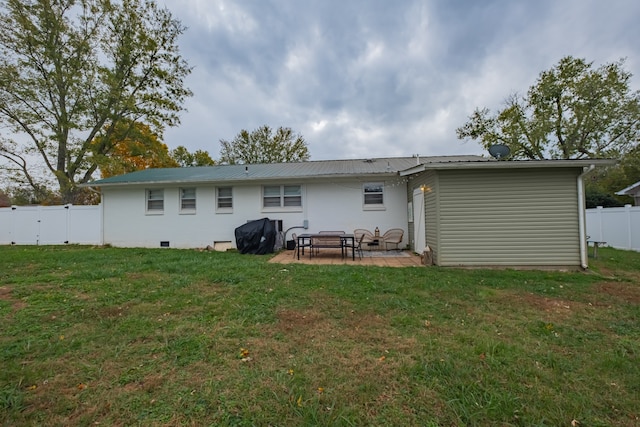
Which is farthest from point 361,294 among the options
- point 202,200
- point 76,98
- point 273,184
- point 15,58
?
point 15,58

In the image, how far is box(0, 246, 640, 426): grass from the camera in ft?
6.36

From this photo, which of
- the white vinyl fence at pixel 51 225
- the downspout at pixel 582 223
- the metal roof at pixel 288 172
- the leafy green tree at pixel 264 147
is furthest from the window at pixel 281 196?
the leafy green tree at pixel 264 147

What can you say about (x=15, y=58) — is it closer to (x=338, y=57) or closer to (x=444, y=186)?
(x=338, y=57)

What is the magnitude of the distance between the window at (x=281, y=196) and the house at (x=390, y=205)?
0.13 ft

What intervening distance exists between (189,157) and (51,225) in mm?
16699

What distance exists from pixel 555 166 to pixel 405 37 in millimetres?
6566

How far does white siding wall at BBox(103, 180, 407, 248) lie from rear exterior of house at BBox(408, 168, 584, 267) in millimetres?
3230

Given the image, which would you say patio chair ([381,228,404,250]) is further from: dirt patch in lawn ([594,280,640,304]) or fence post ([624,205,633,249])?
fence post ([624,205,633,249])

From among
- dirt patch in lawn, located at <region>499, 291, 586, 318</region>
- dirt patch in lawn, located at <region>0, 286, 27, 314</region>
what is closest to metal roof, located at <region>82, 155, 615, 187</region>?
dirt patch in lawn, located at <region>499, 291, 586, 318</region>

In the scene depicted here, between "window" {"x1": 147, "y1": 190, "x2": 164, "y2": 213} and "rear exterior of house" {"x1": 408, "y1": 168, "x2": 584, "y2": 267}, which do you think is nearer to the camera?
"rear exterior of house" {"x1": 408, "y1": 168, "x2": 584, "y2": 267}

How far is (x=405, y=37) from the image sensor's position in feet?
31.8

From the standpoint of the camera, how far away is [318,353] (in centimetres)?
273

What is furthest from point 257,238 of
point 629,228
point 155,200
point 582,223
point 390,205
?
point 629,228

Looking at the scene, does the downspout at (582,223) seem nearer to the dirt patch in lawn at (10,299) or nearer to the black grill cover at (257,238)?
the black grill cover at (257,238)
